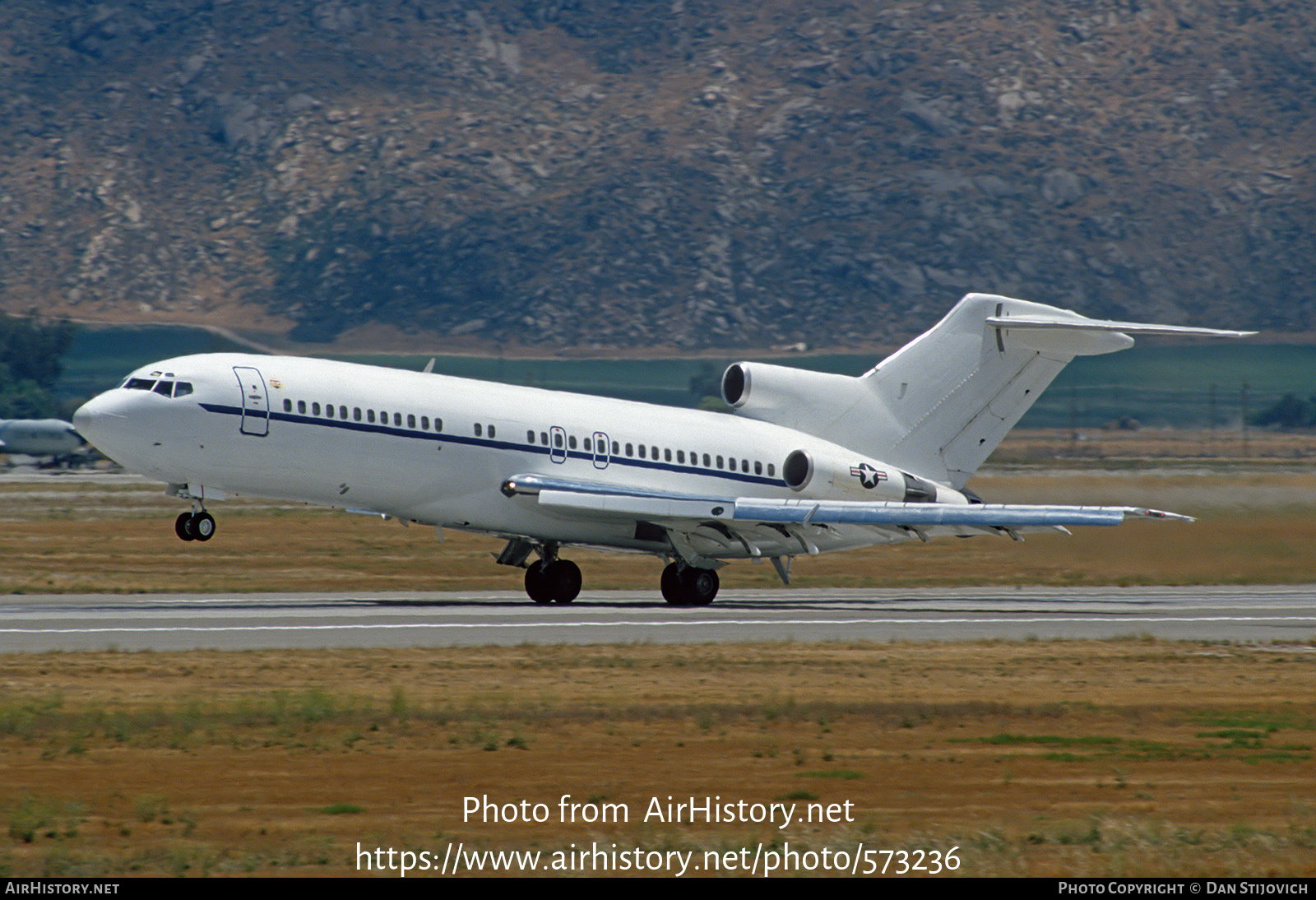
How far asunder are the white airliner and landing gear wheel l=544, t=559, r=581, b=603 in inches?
2.4

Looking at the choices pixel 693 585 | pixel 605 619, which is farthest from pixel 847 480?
pixel 605 619

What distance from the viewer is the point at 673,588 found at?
121 feet

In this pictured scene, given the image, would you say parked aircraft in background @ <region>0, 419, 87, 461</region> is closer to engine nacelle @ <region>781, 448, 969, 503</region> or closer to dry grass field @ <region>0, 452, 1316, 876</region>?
engine nacelle @ <region>781, 448, 969, 503</region>

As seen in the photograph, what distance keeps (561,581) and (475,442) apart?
407 centimetres

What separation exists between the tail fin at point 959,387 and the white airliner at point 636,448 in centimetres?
4

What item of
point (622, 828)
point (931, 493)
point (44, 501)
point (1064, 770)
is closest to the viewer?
point (622, 828)

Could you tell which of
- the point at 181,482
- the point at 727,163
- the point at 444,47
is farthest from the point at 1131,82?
the point at 181,482

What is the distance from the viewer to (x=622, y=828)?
14031 mm

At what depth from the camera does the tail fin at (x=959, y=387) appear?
4106 centimetres

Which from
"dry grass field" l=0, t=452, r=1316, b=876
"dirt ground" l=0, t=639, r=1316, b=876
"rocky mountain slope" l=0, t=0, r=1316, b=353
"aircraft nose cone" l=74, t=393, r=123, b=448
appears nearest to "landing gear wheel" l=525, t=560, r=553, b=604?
"aircraft nose cone" l=74, t=393, r=123, b=448

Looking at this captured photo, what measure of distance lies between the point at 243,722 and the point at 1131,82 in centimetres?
18503

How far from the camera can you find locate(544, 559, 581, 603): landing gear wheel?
120ft
